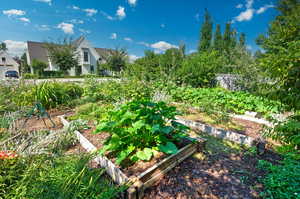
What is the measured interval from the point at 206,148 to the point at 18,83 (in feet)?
26.2

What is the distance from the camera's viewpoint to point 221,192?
170 cm

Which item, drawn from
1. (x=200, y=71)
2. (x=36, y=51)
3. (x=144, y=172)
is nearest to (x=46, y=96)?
(x=144, y=172)

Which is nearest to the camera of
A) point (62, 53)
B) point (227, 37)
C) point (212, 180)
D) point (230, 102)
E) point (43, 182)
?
point (43, 182)

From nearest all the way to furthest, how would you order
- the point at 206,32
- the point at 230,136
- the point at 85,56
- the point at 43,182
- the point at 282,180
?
the point at 43,182, the point at 282,180, the point at 230,136, the point at 206,32, the point at 85,56

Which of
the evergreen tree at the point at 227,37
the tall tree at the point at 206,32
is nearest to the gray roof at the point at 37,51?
the tall tree at the point at 206,32

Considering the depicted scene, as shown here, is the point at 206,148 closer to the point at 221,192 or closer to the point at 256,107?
the point at 221,192

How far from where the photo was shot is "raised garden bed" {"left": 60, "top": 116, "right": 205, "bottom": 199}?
1589 millimetres

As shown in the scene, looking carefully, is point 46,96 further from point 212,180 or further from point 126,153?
point 212,180

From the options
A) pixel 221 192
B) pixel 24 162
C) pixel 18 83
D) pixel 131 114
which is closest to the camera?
pixel 24 162

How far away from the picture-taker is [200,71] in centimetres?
901

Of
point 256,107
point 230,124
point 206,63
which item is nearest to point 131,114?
point 230,124

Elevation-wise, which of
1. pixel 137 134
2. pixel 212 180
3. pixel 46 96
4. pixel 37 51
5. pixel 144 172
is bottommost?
pixel 212 180

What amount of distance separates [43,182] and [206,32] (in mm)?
27217

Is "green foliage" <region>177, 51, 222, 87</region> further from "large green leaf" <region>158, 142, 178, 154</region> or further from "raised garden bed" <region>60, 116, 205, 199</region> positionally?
"large green leaf" <region>158, 142, 178, 154</region>
